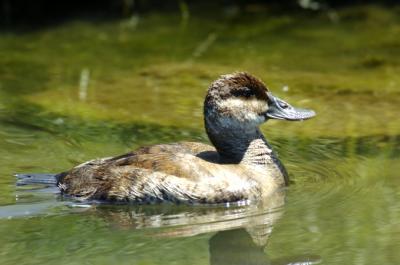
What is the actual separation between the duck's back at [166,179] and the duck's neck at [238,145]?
107 mm

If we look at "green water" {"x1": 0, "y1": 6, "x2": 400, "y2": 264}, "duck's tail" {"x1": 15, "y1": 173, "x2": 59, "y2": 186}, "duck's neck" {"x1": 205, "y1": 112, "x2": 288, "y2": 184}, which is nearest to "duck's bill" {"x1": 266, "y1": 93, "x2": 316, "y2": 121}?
"duck's neck" {"x1": 205, "y1": 112, "x2": 288, "y2": 184}

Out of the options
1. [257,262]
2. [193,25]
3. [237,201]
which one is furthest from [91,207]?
[193,25]

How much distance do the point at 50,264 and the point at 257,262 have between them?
1.23m

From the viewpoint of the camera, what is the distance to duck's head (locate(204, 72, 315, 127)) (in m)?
7.76

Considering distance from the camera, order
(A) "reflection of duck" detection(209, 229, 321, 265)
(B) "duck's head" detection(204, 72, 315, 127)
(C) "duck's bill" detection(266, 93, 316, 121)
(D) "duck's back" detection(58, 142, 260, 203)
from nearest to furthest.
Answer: (A) "reflection of duck" detection(209, 229, 321, 265)
(D) "duck's back" detection(58, 142, 260, 203)
(B) "duck's head" detection(204, 72, 315, 127)
(C) "duck's bill" detection(266, 93, 316, 121)

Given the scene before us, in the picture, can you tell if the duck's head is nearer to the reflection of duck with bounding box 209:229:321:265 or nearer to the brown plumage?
the brown plumage

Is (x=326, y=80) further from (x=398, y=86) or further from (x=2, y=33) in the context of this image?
(x=2, y=33)

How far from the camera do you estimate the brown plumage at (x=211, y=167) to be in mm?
7508

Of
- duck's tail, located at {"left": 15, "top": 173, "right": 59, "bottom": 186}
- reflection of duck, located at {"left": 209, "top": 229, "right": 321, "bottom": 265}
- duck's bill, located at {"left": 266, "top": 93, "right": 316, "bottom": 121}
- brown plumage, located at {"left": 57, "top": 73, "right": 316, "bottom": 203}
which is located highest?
duck's bill, located at {"left": 266, "top": 93, "right": 316, "bottom": 121}

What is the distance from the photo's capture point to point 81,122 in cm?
985

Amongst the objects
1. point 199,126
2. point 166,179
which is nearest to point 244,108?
point 166,179

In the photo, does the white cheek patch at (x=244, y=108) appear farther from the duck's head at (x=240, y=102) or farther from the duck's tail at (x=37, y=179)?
the duck's tail at (x=37, y=179)

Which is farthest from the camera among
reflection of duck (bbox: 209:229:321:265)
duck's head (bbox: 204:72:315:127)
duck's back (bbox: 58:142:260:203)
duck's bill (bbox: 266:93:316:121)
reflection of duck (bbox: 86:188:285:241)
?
duck's bill (bbox: 266:93:316:121)

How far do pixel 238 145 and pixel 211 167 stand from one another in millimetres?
412
